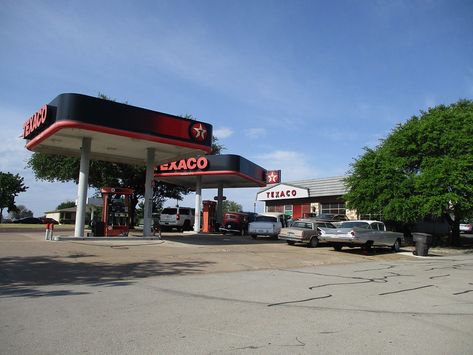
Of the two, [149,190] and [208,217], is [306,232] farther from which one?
[208,217]

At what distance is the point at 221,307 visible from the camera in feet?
26.7

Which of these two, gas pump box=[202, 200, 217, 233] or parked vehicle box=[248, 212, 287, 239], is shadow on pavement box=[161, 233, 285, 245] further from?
gas pump box=[202, 200, 217, 233]

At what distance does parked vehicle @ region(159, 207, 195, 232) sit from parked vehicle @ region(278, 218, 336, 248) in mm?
13075

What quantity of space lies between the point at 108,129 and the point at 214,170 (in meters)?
14.2

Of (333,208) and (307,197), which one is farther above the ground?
(307,197)

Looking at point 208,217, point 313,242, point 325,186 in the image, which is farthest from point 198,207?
point 325,186

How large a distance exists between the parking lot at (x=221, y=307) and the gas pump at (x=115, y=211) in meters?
7.12

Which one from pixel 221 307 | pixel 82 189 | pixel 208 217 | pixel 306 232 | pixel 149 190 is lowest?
pixel 221 307

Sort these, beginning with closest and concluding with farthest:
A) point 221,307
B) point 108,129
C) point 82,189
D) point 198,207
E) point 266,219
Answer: point 221,307
point 108,129
point 82,189
point 266,219
point 198,207

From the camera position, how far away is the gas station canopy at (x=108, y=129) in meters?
19.3

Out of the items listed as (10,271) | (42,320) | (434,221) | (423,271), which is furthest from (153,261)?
(434,221)

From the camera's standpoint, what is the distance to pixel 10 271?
11820 mm

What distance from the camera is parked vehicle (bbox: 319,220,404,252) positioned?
2118 centimetres

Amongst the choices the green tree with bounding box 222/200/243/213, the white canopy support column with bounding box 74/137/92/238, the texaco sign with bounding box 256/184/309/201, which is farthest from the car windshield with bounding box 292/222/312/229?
the green tree with bounding box 222/200/243/213
